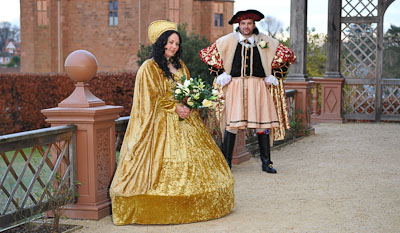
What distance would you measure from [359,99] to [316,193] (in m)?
7.68

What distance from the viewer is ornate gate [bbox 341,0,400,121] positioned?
12.3 metres

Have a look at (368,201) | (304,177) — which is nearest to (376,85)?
(304,177)

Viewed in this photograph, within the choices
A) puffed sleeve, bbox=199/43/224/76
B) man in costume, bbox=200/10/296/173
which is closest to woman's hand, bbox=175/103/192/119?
man in costume, bbox=200/10/296/173

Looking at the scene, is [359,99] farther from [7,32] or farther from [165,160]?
[7,32]

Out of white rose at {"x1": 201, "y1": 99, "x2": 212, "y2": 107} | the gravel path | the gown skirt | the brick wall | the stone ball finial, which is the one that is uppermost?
the brick wall

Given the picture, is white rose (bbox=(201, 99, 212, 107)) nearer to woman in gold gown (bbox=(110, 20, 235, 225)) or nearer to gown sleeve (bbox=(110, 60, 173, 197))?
woman in gold gown (bbox=(110, 20, 235, 225))

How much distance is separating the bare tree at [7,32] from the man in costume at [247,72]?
2613 inches

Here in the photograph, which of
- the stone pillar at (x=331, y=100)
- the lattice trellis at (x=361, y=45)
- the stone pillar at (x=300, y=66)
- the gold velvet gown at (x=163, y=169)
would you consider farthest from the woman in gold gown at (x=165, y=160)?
the lattice trellis at (x=361, y=45)

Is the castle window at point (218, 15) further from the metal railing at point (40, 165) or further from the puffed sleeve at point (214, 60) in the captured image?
the metal railing at point (40, 165)

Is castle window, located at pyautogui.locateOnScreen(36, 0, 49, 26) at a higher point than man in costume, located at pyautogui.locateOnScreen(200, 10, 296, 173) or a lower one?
higher

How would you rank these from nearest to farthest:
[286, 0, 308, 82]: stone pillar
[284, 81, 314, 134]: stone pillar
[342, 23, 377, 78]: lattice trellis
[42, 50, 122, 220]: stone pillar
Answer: [42, 50, 122, 220]: stone pillar
[284, 81, 314, 134]: stone pillar
[286, 0, 308, 82]: stone pillar
[342, 23, 377, 78]: lattice trellis

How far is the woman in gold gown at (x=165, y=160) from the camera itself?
4.36 metres

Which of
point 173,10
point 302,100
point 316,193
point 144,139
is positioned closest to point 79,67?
point 144,139

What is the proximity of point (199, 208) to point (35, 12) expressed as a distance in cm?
3302
